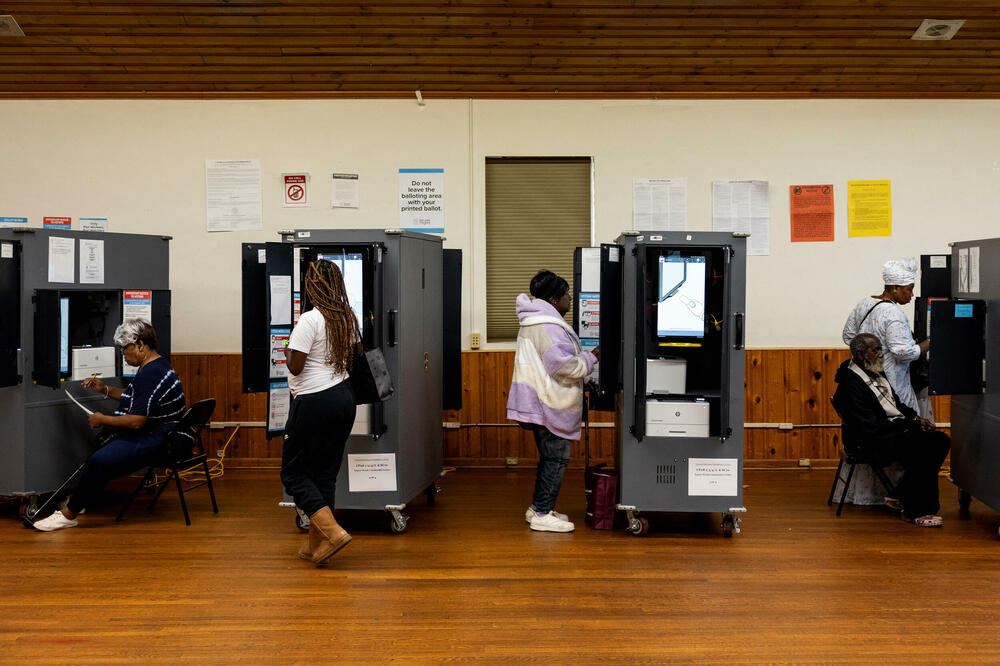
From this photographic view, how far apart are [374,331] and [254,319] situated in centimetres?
80

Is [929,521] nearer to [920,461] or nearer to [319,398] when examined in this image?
[920,461]

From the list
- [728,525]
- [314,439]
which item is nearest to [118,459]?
[314,439]

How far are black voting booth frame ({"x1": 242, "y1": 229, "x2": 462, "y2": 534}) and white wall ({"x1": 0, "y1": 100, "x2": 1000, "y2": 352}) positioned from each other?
6.06 feet

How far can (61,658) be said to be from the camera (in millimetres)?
3145

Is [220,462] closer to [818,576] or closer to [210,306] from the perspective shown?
[210,306]

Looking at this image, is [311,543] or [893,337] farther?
[893,337]

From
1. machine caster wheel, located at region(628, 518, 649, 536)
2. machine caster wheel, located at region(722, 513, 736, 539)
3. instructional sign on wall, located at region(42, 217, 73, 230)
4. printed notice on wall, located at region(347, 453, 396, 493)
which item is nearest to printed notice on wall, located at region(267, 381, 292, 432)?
printed notice on wall, located at region(347, 453, 396, 493)

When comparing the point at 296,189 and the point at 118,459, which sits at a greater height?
the point at 296,189

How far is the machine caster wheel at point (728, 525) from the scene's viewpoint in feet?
15.7

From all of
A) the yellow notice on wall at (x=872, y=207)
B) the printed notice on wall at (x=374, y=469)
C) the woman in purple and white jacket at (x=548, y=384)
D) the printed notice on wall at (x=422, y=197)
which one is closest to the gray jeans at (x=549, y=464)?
the woman in purple and white jacket at (x=548, y=384)

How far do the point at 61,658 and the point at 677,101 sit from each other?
572cm
